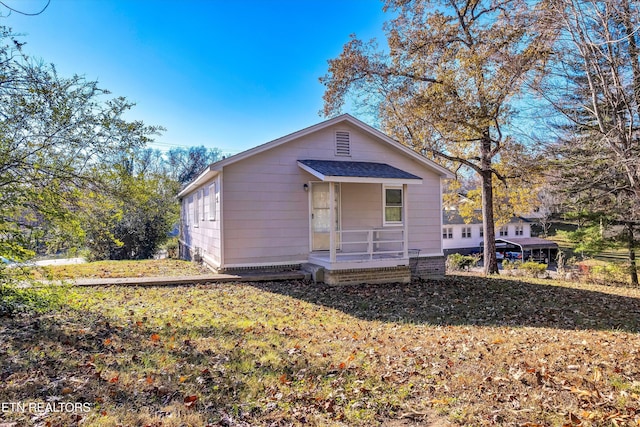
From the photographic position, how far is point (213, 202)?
1113cm

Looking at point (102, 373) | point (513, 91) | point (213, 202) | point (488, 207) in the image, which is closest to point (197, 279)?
point (213, 202)

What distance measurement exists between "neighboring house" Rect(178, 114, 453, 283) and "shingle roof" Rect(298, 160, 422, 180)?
0.03m

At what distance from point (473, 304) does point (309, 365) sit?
228 inches

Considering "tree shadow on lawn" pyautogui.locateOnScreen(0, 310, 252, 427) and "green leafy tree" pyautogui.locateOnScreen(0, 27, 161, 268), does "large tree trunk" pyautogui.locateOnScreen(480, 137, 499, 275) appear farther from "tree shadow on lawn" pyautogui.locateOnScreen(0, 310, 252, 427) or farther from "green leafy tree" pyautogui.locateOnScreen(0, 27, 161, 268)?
"tree shadow on lawn" pyautogui.locateOnScreen(0, 310, 252, 427)

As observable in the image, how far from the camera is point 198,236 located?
14.5 meters

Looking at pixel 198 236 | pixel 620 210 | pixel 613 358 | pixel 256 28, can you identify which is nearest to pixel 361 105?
pixel 256 28

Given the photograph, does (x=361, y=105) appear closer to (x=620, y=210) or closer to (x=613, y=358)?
(x=620, y=210)

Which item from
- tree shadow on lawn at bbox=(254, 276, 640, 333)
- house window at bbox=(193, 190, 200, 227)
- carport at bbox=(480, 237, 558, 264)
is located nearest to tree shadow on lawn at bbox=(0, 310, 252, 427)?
tree shadow on lawn at bbox=(254, 276, 640, 333)

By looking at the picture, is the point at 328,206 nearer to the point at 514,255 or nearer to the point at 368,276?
the point at 368,276

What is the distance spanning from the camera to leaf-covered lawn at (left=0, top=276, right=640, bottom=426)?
10.3 ft

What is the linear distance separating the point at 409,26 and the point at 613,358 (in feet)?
47.5

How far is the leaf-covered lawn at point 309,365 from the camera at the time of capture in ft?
10.3

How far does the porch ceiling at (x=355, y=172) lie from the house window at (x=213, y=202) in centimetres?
275

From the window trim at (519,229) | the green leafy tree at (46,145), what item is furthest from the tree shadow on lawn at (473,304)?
the window trim at (519,229)
